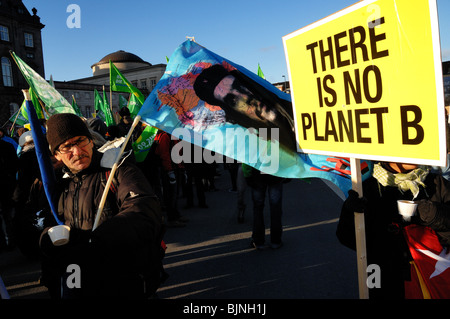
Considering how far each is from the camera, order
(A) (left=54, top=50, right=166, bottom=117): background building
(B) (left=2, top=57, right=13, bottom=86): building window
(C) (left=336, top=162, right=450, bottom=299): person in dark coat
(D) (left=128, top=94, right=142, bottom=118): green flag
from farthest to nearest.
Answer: (A) (left=54, top=50, right=166, bottom=117): background building < (B) (left=2, top=57, right=13, bottom=86): building window < (D) (left=128, top=94, right=142, bottom=118): green flag < (C) (left=336, top=162, right=450, bottom=299): person in dark coat

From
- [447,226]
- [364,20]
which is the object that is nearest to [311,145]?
[364,20]

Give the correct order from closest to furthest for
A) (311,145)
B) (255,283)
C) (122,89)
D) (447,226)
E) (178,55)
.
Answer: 1. (447,226)
2. (311,145)
3. (178,55)
4. (255,283)
5. (122,89)

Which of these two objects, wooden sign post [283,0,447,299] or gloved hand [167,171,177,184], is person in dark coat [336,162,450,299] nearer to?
wooden sign post [283,0,447,299]

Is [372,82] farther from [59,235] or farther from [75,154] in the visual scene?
[75,154]

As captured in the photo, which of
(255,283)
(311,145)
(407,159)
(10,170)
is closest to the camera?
(407,159)

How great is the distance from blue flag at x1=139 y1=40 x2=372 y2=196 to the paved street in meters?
1.66

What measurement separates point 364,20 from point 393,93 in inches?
16.6

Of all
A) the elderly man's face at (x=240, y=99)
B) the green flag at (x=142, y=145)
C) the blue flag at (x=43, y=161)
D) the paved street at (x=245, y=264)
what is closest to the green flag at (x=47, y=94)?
the green flag at (x=142, y=145)

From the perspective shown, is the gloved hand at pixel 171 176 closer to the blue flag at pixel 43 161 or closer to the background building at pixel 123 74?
the blue flag at pixel 43 161

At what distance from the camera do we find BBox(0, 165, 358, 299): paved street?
3.48 m

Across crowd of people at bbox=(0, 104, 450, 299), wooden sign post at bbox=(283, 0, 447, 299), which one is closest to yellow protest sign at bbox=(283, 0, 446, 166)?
wooden sign post at bbox=(283, 0, 447, 299)

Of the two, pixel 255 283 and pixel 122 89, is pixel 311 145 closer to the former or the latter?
pixel 255 283

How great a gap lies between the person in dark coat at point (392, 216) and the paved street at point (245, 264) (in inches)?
51.1
